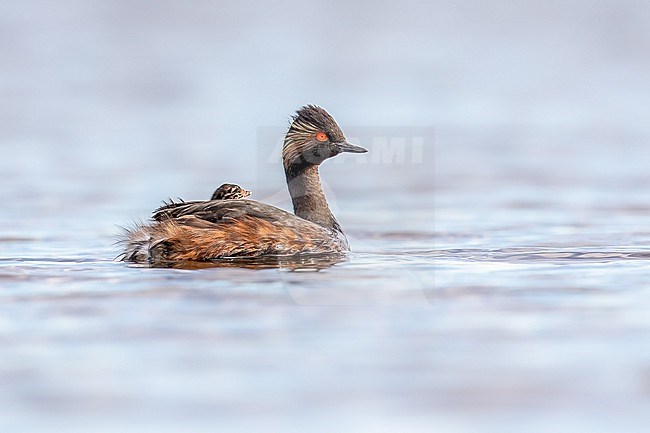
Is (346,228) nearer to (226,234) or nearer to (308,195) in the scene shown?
(308,195)

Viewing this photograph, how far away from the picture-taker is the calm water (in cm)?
621

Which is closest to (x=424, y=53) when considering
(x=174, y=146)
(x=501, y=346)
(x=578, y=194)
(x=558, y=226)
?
(x=174, y=146)

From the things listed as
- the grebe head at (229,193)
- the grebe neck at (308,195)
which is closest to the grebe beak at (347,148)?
the grebe neck at (308,195)

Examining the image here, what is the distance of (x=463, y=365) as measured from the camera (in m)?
6.59

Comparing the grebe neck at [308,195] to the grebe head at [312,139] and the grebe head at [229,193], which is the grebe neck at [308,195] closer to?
the grebe head at [312,139]

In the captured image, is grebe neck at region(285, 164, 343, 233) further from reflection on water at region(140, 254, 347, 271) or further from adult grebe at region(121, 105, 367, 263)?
reflection on water at region(140, 254, 347, 271)

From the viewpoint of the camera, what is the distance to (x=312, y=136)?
35.2 ft

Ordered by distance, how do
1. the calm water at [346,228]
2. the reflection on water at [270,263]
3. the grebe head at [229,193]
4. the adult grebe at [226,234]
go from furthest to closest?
the grebe head at [229,193], the adult grebe at [226,234], the reflection on water at [270,263], the calm water at [346,228]

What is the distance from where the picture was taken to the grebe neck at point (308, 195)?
1075 centimetres

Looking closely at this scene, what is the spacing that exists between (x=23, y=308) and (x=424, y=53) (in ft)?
56.8

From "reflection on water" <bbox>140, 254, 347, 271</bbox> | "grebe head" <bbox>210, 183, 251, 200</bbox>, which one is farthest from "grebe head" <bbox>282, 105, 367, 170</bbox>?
"reflection on water" <bbox>140, 254, 347, 271</bbox>

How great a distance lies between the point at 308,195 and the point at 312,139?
0.43m

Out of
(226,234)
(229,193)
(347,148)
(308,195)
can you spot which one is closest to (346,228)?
(308,195)

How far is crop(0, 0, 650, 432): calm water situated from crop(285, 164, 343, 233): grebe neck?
352mm
